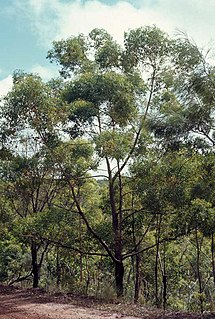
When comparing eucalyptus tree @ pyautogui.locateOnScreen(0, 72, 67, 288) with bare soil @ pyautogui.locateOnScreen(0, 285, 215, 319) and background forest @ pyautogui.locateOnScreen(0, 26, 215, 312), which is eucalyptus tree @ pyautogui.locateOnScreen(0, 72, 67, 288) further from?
bare soil @ pyautogui.locateOnScreen(0, 285, 215, 319)

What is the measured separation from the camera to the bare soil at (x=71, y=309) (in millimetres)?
7160

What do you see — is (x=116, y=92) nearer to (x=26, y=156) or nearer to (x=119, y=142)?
(x=119, y=142)

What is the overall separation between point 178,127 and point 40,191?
6851 millimetres

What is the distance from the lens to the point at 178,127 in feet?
25.1

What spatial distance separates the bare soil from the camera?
23.5 ft

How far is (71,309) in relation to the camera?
799 centimetres

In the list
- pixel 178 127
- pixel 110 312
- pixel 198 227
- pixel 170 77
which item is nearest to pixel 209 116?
pixel 178 127

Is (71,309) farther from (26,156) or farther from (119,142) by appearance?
(26,156)

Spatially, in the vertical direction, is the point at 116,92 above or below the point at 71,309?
above

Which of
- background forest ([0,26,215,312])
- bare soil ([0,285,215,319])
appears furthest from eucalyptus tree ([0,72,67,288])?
bare soil ([0,285,215,319])

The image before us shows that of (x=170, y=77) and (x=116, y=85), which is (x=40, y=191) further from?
(x=170, y=77)

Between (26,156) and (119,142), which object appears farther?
(26,156)

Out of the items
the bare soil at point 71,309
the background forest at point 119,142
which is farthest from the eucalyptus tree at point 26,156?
the bare soil at point 71,309

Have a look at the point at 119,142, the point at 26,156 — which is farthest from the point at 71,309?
the point at 26,156
